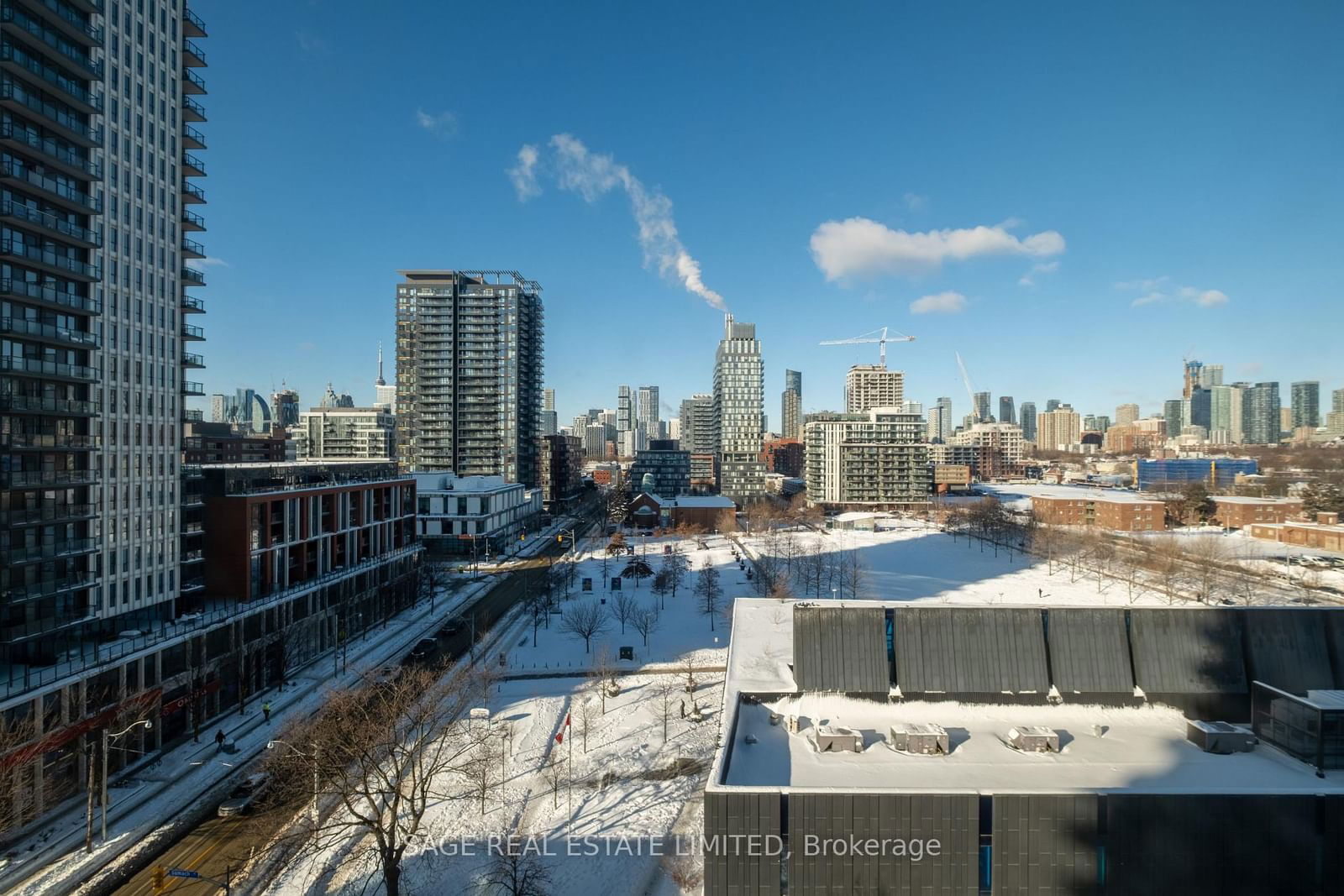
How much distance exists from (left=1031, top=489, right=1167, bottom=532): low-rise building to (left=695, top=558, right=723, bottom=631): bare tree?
5834 centimetres

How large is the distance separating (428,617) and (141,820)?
1064 inches

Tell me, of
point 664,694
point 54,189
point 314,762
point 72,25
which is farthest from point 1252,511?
point 72,25

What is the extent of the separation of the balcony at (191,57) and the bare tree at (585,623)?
38.8 meters

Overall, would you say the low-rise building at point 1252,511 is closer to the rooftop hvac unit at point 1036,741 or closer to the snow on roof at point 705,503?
the snow on roof at point 705,503

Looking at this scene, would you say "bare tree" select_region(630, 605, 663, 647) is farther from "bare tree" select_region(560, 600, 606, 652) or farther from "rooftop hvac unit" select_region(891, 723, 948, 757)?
"rooftop hvac unit" select_region(891, 723, 948, 757)

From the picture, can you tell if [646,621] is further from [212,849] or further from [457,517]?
[457,517]

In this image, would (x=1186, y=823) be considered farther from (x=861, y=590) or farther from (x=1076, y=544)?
(x=1076, y=544)

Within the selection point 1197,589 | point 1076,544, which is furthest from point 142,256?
point 1076,544

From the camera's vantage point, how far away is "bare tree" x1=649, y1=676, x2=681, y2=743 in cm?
2926

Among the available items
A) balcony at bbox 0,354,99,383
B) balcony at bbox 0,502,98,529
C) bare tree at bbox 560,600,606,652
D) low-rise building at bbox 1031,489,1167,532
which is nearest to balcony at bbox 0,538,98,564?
balcony at bbox 0,502,98,529

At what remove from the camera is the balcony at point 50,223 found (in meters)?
25.3

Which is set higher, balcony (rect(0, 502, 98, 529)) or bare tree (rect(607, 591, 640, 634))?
balcony (rect(0, 502, 98, 529))

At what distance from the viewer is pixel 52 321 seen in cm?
2797

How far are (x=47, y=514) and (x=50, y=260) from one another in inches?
421
